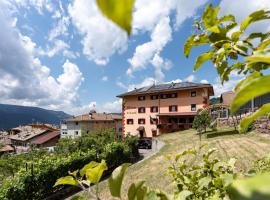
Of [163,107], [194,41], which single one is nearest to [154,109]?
[163,107]

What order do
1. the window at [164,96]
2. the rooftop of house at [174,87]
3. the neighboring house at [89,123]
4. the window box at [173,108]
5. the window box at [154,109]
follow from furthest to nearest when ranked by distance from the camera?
the neighboring house at [89,123] → the window box at [154,109] → the window at [164,96] → the window box at [173,108] → the rooftop of house at [174,87]

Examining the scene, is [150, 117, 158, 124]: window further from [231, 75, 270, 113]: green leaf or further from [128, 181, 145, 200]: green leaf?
[231, 75, 270, 113]: green leaf

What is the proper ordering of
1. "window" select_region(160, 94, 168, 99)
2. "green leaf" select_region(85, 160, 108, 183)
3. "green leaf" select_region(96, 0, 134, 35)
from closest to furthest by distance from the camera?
"green leaf" select_region(96, 0, 134, 35) → "green leaf" select_region(85, 160, 108, 183) → "window" select_region(160, 94, 168, 99)

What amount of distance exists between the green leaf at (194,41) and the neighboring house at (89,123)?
5456 centimetres

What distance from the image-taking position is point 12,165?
25531 mm

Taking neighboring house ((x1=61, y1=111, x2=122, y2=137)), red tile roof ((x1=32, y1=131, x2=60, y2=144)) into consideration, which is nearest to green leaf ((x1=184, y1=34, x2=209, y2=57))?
neighboring house ((x1=61, y1=111, x2=122, y2=137))

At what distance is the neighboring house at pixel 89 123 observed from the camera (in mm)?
56156

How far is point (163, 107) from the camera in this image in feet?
116

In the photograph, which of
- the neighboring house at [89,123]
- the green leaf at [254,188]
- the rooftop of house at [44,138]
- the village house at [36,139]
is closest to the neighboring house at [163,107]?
the neighboring house at [89,123]

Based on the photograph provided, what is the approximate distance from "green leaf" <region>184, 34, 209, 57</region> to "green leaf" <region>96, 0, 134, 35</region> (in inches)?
32.4

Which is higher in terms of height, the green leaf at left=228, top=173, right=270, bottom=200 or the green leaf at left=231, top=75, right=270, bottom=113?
the green leaf at left=231, top=75, right=270, bottom=113

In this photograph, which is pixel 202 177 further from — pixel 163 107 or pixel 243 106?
pixel 163 107

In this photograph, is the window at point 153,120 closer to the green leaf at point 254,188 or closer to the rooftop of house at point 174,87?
the rooftop of house at point 174,87

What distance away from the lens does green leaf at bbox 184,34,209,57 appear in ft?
3.16
